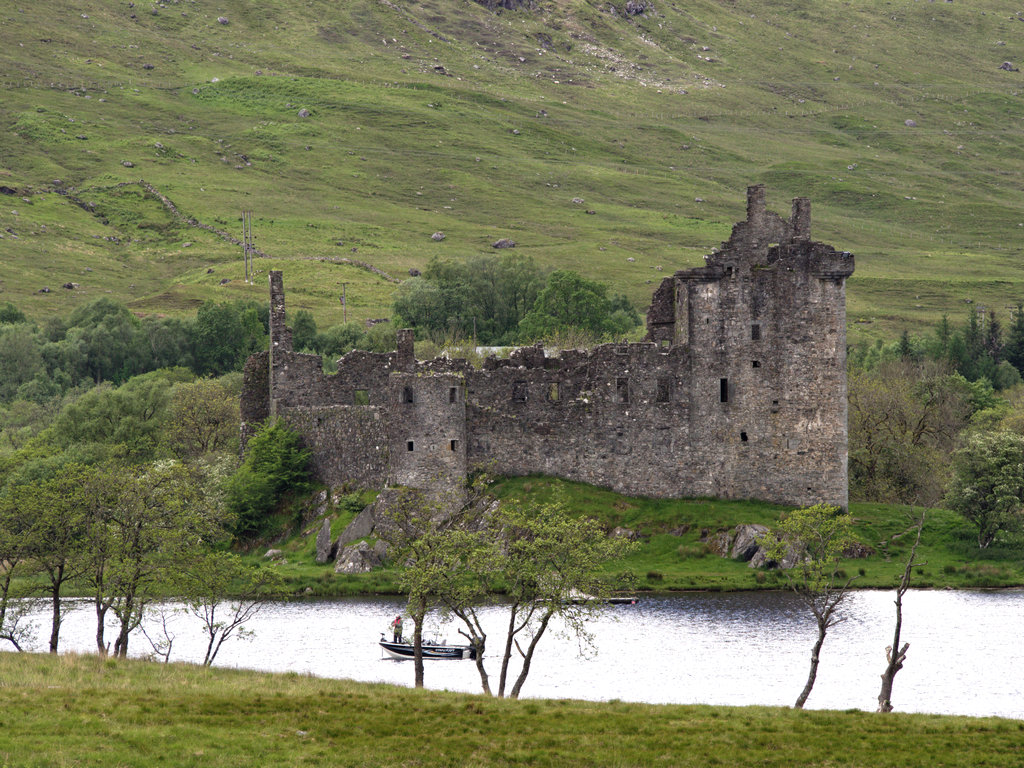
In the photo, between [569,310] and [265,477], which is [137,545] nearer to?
[265,477]

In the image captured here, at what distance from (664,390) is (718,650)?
24.1 metres

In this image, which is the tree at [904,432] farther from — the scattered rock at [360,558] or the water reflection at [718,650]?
the scattered rock at [360,558]

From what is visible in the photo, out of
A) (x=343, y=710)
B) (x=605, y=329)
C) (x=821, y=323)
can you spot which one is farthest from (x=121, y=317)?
(x=343, y=710)

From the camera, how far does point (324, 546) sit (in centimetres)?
8356

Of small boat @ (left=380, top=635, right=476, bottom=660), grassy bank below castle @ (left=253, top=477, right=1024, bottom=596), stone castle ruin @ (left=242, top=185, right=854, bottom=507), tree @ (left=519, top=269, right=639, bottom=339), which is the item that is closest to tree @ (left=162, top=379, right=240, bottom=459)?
grassy bank below castle @ (left=253, top=477, right=1024, bottom=596)

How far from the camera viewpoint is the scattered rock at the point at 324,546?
82.8m

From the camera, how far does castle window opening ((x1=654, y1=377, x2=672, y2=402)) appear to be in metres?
85.2

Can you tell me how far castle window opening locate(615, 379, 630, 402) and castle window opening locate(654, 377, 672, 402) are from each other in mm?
1692

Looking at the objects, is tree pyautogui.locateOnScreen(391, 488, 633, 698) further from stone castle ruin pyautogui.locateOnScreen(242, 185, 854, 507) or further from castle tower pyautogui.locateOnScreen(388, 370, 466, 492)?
stone castle ruin pyautogui.locateOnScreen(242, 185, 854, 507)

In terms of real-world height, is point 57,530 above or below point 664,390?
below

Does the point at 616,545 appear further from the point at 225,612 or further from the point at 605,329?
the point at 605,329

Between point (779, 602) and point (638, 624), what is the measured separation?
8.62 meters

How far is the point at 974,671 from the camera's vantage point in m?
60.6

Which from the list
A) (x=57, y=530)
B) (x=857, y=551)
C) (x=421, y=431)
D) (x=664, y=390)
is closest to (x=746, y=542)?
(x=857, y=551)
